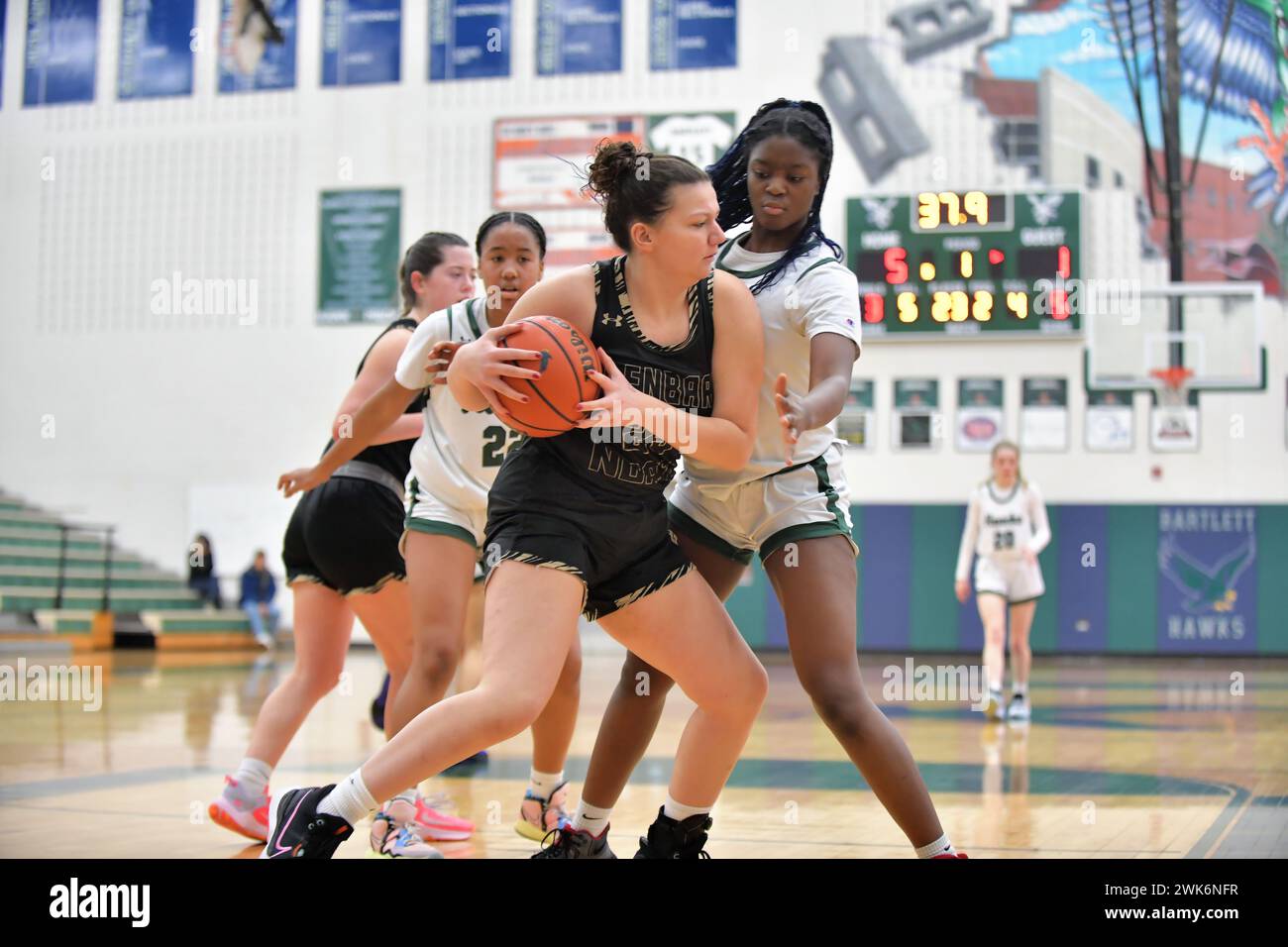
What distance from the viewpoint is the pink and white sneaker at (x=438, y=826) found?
13.3 feet

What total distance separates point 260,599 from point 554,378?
15.1 metres

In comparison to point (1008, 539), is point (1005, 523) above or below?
above

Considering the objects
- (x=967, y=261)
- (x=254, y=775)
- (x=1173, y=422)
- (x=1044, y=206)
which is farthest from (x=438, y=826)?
(x=1173, y=422)

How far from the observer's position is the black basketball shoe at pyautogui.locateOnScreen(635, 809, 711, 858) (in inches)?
129

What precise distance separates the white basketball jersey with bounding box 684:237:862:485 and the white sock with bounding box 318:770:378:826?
3.59 feet

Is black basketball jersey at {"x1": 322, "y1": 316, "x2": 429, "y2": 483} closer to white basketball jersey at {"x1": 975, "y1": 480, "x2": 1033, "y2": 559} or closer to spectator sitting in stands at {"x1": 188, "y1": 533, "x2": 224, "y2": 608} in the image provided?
white basketball jersey at {"x1": 975, "y1": 480, "x2": 1033, "y2": 559}

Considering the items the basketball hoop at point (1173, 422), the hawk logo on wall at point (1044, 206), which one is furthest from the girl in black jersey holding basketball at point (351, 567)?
the basketball hoop at point (1173, 422)

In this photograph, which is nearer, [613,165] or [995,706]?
[613,165]

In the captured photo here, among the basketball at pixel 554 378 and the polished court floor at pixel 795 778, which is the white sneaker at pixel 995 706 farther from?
the basketball at pixel 554 378

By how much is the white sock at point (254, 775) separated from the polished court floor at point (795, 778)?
17 centimetres

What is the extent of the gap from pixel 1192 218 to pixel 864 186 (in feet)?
12.6

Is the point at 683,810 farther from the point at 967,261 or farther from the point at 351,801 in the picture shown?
the point at 967,261

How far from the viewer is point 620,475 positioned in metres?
2.95

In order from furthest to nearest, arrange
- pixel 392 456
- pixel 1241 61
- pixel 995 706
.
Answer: pixel 1241 61 < pixel 995 706 < pixel 392 456
